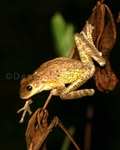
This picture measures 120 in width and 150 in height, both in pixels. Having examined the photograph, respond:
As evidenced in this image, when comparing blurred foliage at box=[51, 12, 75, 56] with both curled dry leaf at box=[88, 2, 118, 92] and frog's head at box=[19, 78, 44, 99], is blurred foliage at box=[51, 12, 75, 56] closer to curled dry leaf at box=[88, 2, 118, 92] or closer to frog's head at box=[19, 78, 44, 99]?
frog's head at box=[19, 78, 44, 99]

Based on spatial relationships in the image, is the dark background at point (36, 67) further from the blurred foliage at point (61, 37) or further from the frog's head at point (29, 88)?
the frog's head at point (29, 88)

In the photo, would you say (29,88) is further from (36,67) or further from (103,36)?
(36,67)

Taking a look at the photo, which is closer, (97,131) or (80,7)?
(97,131)

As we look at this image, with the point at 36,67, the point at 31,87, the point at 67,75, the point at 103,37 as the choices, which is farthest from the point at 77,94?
the point at 36,67

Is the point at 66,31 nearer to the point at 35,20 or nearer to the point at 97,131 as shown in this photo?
the point at 97,131

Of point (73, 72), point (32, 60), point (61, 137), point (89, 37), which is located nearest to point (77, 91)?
point (73, 72)

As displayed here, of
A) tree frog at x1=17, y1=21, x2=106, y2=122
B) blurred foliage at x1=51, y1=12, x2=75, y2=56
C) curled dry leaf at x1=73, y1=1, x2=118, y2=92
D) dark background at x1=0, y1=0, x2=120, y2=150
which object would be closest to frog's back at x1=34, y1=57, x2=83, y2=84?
tree frog at x1=17, y1=21, x2=106, y2=122
